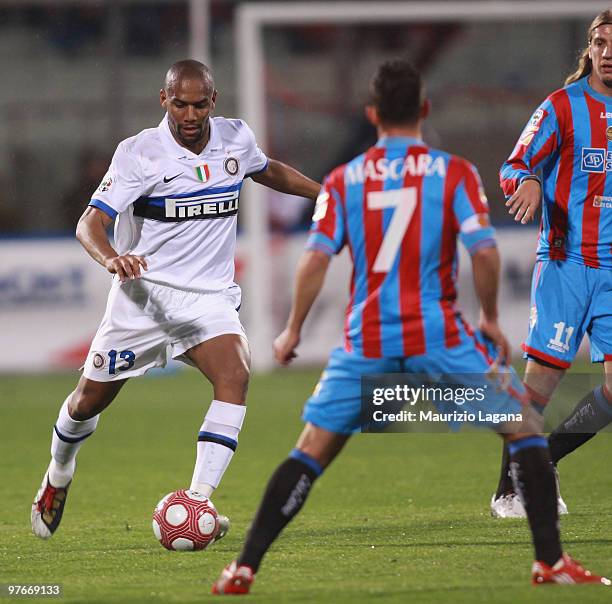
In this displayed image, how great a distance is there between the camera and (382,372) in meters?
4.56

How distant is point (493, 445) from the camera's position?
9.40m

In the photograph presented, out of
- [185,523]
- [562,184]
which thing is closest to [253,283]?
[562,184]

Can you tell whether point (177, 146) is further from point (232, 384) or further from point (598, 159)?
point (598, 159)

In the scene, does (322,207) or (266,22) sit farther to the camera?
(266,22)

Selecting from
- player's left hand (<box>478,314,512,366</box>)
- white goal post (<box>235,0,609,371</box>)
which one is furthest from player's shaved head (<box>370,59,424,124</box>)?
white goal post (<box>235,0,609,371</box>)

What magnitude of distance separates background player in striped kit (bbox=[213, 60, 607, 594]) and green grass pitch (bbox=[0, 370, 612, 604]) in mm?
277

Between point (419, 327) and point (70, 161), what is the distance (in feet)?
56.5

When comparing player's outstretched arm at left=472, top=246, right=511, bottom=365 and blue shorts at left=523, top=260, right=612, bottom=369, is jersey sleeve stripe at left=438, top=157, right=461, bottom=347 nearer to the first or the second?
player's outstretched arm at left=472, top=246, right=511, bottom=365

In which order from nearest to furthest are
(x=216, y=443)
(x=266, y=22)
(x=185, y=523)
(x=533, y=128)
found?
(x=185, y=523) → (x=216, y=443) → (x=533, y=128) → (x=266, y=22)

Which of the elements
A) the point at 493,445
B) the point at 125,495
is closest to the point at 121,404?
the point at 493,445

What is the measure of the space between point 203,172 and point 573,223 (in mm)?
1652

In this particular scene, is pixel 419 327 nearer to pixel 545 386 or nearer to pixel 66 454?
pixel 545 386

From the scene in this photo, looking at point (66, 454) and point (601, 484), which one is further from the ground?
point (66, 454)

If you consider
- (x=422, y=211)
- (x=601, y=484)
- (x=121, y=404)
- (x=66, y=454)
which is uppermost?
(x=422, y=211)
